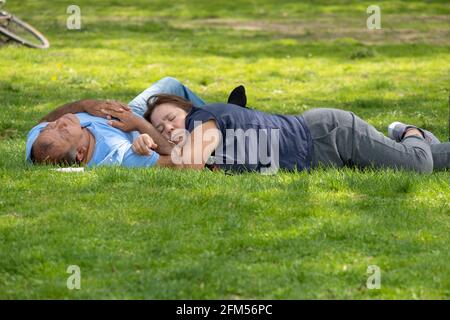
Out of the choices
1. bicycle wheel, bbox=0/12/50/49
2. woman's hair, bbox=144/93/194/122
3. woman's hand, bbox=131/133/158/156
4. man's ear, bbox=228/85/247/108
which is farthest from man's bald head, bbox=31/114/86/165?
bicycle wheel, bbox=0/12/50/49

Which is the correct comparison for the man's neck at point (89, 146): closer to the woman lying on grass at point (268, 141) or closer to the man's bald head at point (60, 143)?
the man's bald head at point (60, 143)

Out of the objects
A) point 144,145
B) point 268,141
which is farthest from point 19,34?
point 268,141

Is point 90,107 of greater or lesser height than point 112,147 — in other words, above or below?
above

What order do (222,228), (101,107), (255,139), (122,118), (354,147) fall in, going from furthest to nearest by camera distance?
(101,107)
(122,118)
(354,147)
(255,139)
(222,228)

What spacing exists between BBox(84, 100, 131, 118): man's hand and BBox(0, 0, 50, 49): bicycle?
29.7 ft

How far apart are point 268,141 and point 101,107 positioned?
165 centimetres

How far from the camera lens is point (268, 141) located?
7578 millimetres

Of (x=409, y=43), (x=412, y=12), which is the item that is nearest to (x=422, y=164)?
(x=409, y=43)

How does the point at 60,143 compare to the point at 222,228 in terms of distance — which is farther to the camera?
the point at 60,143

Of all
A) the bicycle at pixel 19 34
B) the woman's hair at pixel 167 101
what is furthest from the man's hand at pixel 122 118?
the bicycle at pixel 19 34

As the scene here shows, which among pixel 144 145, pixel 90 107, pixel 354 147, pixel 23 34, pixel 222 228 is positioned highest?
pixel 23 34

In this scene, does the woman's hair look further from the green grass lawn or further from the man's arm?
the green grass lawn

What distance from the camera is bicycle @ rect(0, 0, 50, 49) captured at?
17.2 meters

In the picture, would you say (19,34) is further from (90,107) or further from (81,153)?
(81,153)
